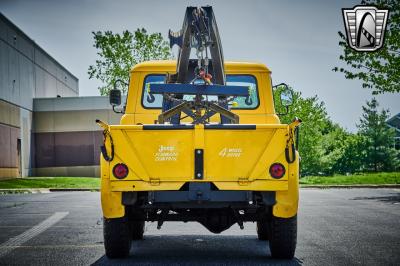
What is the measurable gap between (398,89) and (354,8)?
4.87 meters

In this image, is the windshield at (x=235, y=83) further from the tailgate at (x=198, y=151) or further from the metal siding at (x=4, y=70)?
the metal siding at (x=4, y=70)

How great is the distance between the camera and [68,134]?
4819 cm

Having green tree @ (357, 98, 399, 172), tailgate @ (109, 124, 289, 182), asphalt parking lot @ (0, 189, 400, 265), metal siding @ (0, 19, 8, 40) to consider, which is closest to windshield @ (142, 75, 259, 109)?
asphalt parking lot @ (0, 189, 400, 265)

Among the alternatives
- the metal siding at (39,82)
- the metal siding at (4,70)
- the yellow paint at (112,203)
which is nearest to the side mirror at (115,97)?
the yellow paint at (112,203)

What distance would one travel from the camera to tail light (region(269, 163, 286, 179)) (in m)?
6.90

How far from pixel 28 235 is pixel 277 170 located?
17.2ft

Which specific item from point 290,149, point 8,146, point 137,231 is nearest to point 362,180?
point 8,146

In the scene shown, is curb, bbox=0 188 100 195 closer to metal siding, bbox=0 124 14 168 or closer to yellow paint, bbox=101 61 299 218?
metal siding, bbox=0 124 14 168

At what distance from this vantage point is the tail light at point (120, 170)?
693 cm

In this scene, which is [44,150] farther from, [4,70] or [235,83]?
[235,83]

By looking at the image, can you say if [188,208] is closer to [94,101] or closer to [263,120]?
[263,120]

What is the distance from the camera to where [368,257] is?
7.64 meters

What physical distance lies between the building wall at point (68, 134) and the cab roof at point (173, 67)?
38438 mm

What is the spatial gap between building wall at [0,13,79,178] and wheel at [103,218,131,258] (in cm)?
3327
